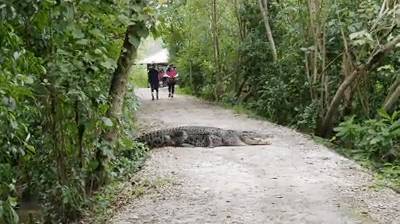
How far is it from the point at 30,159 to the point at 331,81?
796cm

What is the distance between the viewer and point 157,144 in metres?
10.4

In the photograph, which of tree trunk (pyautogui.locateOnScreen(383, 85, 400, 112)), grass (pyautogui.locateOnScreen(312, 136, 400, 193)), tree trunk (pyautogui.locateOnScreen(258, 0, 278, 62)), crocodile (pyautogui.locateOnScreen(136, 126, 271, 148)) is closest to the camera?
grass (pyautogui.locateOnScreen(312, 136, 400, 193))

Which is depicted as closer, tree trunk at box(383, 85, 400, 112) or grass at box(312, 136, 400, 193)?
grass at box(312, 136, 400, 193)

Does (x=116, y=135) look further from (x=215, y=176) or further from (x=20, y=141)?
(x=20, y=141)

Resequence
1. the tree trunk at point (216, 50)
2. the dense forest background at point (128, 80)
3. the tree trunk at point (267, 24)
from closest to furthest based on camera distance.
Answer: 1. the dense forest background at point (128, 80)
2. the tree trunk at point (267, 24)
3. the tree trunk at point (216, 50)

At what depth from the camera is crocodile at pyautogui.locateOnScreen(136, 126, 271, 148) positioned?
404 inches

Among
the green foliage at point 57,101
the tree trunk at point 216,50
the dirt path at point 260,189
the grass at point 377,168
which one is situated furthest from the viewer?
the tree trunk at point 216,50

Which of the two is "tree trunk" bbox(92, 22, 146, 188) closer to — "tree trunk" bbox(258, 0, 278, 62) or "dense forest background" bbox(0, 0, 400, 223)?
"dense forest background" bbox(0, 0, 400, 223)

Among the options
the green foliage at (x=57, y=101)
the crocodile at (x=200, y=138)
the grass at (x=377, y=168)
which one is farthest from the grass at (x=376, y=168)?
the green foliage at (x=57, y=101)

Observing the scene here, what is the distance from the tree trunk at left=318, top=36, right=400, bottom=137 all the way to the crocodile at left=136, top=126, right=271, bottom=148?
6.33 feet

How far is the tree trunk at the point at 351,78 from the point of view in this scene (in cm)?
1028

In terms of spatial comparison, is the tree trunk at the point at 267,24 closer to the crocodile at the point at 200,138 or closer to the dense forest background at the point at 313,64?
the dense forest background at the point at 313,64

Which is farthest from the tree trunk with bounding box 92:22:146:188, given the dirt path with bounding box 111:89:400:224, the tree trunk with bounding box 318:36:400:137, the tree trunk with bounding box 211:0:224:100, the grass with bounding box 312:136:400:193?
the tree trunk with bounding box 211:0:224:100

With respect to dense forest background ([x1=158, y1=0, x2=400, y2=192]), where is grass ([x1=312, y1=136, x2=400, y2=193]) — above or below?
below
